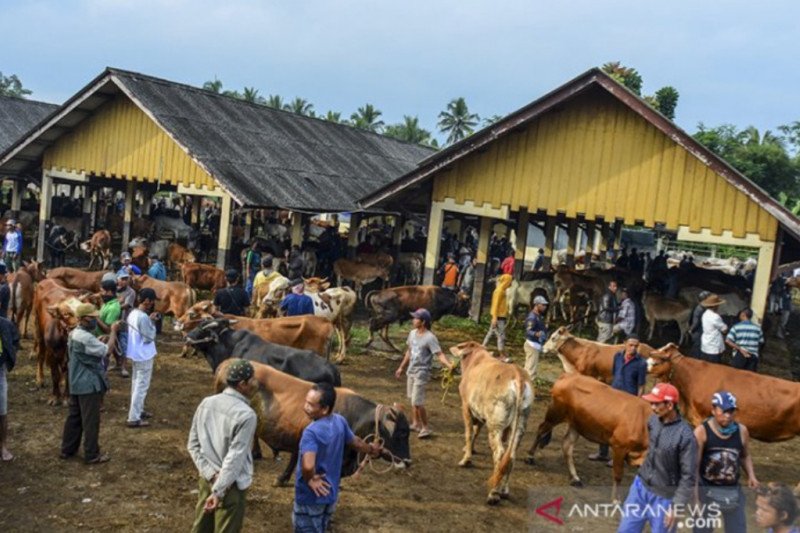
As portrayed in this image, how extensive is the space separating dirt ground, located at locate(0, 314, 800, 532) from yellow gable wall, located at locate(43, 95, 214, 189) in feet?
30.7

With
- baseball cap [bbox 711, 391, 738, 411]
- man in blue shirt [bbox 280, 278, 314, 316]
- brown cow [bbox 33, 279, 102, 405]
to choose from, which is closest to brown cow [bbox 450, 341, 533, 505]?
baseball cap [bbox 711, 391, 738, 411]

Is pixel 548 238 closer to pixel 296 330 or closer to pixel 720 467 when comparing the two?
pixel 296 330

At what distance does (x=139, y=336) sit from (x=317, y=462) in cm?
472

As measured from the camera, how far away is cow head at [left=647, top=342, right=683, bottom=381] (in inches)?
382

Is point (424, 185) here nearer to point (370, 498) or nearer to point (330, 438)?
point (370, 498)

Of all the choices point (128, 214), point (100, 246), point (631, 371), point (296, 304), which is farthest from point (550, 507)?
point (128, 214)

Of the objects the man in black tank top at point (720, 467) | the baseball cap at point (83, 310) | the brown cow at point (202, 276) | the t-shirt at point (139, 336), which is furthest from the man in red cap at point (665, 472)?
the brown cow at point (202, 276)

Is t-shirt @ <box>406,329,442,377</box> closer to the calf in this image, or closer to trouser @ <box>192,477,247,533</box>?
the calf

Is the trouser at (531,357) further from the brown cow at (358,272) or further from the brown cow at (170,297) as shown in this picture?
the brown cow at (358,272)

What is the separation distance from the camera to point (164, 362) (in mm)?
13047

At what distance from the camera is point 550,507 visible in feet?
27.3

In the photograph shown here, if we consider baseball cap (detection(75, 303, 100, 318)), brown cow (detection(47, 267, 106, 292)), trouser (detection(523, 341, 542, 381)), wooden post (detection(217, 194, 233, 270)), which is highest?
wooden post (detection(217, 194, 233, 270))

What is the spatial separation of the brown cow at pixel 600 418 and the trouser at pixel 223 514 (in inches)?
189

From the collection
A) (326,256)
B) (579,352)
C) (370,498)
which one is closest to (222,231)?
(326,256)
